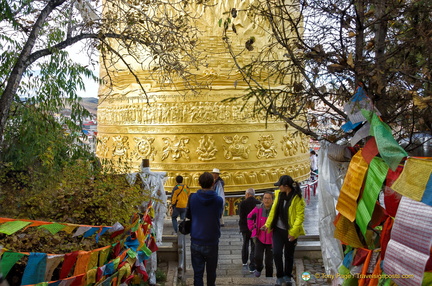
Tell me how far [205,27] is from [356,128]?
10.2 metres

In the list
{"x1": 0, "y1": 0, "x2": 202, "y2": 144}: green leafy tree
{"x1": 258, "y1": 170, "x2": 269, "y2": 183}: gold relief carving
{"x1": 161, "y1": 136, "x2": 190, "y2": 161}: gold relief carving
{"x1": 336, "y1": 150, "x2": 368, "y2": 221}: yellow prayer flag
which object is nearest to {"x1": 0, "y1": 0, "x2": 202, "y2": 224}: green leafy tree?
{"x1": 0, "y1": 0, "x2": 202, "y2": 144}: green leafy tree

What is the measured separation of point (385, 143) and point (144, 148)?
36.4 ft

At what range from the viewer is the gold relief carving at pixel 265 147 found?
14.4 meters

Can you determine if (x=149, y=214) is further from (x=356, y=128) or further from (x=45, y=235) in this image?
(x=356, y=128)

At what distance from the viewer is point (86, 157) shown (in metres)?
8.23

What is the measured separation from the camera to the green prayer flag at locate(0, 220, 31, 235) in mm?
4223

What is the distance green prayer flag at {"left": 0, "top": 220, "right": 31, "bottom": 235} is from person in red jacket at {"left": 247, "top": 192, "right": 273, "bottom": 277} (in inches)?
139

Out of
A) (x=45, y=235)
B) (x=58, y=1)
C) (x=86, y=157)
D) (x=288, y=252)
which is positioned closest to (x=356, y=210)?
(x=288, y=252)

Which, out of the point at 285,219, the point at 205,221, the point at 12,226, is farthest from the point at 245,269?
the point at 12,226

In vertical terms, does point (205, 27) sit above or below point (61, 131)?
above

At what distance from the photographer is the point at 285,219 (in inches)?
249

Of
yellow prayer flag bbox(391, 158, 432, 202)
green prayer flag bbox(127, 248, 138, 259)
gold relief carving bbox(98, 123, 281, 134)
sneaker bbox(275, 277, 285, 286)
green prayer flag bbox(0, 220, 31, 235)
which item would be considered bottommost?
sneaker bbox(275, 277, 285, 286)

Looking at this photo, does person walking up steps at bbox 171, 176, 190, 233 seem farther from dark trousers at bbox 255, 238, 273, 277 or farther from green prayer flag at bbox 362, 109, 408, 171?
green prayer flag at bbox 362, 109, 408, 171

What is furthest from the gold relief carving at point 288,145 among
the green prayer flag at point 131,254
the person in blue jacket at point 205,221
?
the green prayer flag at point 131,254
